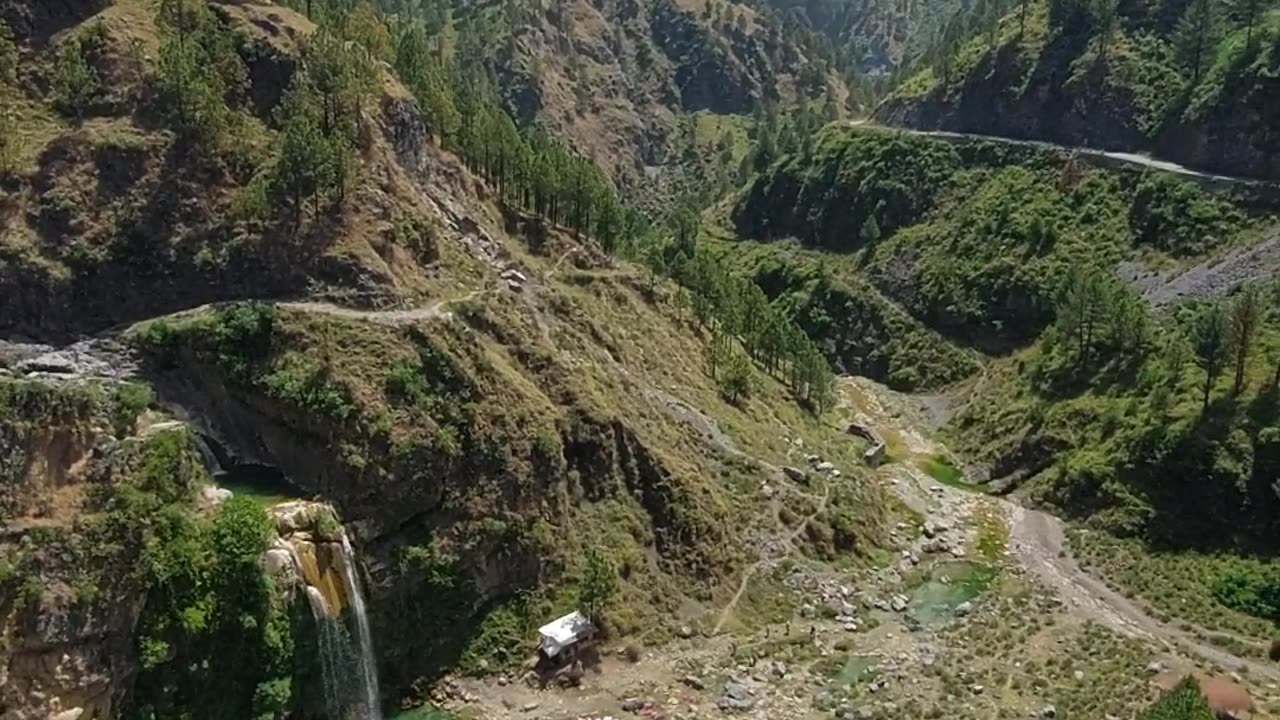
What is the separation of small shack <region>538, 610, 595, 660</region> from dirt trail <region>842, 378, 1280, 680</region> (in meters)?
37.3

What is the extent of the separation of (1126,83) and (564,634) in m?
124

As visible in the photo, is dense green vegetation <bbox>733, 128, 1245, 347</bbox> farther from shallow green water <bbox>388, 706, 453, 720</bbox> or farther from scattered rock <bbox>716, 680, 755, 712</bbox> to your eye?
shallow green water <bbox>388, 706, 453, 720</bbox>

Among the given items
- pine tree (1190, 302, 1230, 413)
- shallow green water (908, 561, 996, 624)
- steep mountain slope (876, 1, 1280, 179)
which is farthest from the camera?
steep mountain slope (876, 1, 1280, 179)

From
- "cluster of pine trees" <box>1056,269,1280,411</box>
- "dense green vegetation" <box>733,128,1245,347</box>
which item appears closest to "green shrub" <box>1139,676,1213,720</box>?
"cluster of pine trees" <box>1056,269,1280,411</box>

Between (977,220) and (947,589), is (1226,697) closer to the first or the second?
(947,589)

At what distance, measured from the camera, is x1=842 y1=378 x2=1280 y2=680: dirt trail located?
230ft

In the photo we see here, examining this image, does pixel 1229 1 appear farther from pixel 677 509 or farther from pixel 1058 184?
pixel 677 509

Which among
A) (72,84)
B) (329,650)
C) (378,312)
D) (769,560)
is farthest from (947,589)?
(72,84)

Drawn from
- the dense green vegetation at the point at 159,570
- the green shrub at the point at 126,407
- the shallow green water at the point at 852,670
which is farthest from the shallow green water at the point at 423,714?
the shallow green water at the point at 852,670

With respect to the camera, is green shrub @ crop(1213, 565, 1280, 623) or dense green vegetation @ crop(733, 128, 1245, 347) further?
dense green vegetation @ crop(733, 128, 1245, 347)

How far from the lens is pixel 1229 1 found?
14238cm

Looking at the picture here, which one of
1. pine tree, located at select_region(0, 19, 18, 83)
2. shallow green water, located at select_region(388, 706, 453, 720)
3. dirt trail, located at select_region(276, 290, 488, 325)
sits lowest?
→ shallow green water, located at select_region(388, 706, 453, 720)

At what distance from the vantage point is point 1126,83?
145 metres

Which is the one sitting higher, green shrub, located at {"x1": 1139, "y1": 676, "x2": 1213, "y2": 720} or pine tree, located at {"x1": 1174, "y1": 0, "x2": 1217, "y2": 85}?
pine tree, located at {"x1": 1174, "y1": 0, "x2": 1217, "y2": 85}
